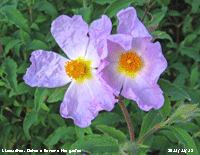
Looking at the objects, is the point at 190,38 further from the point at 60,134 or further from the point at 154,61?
the point at 60,134

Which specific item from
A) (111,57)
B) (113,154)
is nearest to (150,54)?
(111,57)

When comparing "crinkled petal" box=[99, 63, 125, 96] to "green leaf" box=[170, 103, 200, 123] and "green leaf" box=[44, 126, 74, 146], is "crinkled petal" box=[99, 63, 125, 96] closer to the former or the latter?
"green leaf" box=[170, 103, 200, 123]

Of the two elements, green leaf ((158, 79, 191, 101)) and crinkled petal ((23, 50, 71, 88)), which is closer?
green leaf ((158, 79, 191, 101))

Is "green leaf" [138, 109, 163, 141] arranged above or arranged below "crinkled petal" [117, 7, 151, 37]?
below

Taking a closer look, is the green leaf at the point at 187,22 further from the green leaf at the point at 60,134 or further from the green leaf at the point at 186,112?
the green leaf at the point at 60,134

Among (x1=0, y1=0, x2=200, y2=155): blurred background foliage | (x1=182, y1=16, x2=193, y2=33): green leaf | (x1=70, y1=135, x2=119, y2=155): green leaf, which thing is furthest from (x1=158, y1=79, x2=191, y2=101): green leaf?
(x1=182, y1=16, x2=193, y2=33): green leaf
